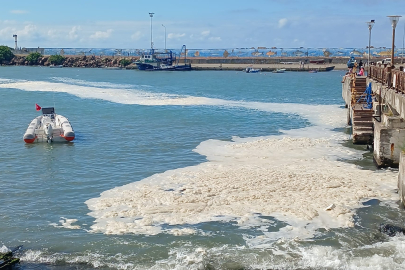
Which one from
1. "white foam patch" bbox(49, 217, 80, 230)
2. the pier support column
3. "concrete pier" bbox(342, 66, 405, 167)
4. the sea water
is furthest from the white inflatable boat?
the pier support column

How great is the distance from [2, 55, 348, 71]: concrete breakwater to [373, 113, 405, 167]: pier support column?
99.5 meters

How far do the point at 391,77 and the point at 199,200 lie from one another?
12872 millimetres

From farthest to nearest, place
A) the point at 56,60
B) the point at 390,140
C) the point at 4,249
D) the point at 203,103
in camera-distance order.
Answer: the point at 56,60
the point at 203,103
the point at 390,140
the point at 4,249

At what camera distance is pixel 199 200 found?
17344 millimetres

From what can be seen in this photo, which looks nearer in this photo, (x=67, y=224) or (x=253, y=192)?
(x=67, y=224)

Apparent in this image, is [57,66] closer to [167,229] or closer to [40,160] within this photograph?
[40,160]

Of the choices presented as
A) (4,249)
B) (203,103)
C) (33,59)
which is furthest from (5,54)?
(4,249)

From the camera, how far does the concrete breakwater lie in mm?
126625

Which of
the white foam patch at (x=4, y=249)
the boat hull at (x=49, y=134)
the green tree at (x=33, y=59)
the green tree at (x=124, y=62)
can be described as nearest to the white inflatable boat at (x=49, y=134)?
the boat hull at (x=49, y=134)

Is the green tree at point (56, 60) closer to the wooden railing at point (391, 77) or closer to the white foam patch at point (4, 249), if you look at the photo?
the wooden railing at point (391, 77)

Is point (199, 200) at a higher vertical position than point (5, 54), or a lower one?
lower

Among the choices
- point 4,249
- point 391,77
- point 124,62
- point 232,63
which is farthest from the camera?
point 124,62

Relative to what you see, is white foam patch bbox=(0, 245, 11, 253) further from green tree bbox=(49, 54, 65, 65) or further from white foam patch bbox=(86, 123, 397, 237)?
green tree bbox=(49, 54, 65, 65)

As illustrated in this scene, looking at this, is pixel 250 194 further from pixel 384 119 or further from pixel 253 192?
pixel 384 119
